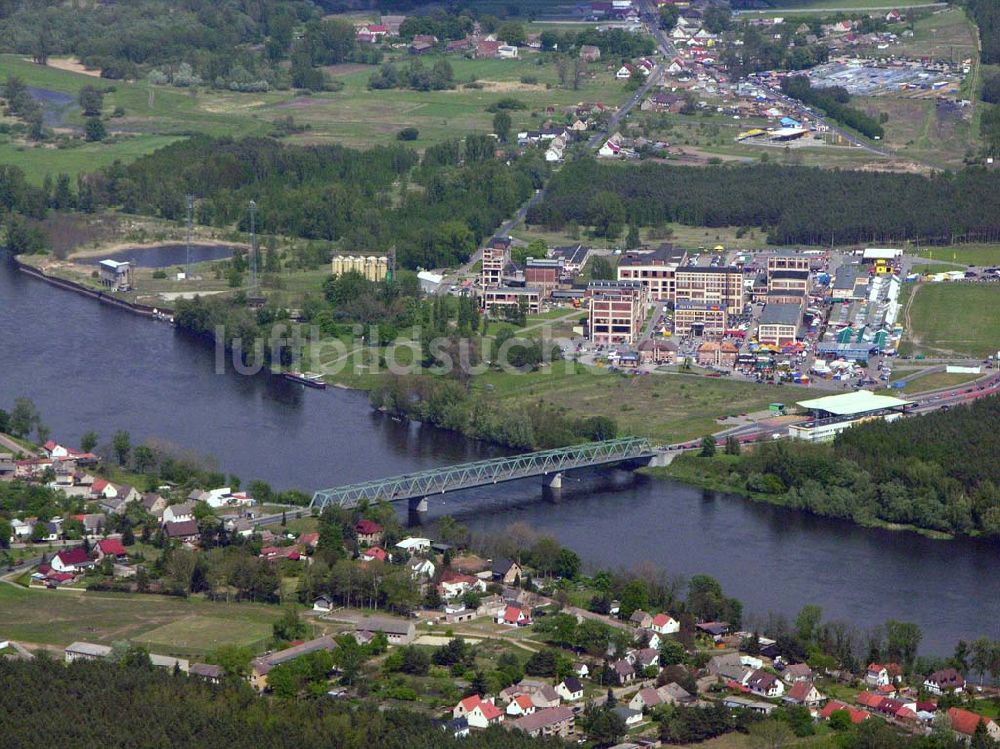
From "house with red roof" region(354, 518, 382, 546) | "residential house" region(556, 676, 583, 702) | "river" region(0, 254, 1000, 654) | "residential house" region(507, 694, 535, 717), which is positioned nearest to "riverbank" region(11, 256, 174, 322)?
"river" region(0, 254, 1000, 654)

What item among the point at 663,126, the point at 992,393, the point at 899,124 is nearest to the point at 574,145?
the point at 663,126

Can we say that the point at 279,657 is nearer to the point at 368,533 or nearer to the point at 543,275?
the point at 368,533

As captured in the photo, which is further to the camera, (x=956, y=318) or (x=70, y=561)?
(x=956, y=318)

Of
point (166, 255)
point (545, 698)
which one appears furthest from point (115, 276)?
point (545, 698)

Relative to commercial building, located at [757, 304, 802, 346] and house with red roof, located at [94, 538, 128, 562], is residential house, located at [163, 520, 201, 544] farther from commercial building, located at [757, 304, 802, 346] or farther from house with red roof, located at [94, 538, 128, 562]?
commercial building, located at [757, 304, 802, 346]

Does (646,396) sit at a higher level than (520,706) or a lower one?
higher

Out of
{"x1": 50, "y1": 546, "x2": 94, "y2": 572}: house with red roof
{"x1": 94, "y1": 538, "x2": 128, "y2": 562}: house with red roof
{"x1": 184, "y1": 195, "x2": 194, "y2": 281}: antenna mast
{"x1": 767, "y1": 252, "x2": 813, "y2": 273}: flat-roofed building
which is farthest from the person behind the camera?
{"x1": 184, "y1": 195, "x2": 194, "y2": 281}: antenna mast

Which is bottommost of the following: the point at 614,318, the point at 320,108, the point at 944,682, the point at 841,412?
the point at 944,682
